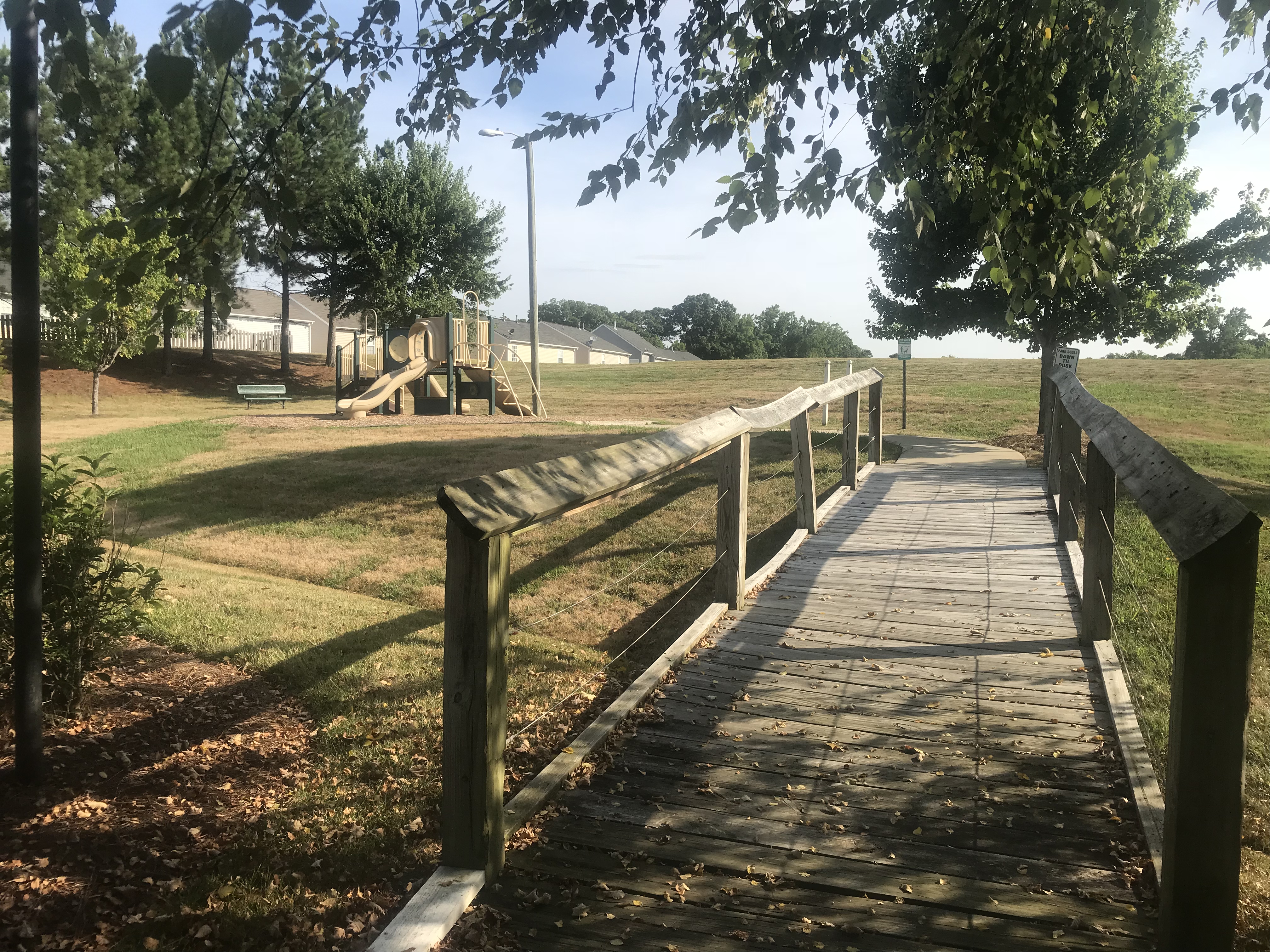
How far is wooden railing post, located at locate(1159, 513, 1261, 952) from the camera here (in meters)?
1.99

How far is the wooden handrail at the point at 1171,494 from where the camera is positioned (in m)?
2.00

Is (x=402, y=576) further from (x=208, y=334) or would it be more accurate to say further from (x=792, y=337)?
(x=792, y=337)

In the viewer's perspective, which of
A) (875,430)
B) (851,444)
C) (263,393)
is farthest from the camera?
(263,393)

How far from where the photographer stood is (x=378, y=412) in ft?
78.4

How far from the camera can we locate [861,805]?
3189mm

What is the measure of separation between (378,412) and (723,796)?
21.9m

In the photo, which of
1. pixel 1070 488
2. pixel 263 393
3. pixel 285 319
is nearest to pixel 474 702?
pixel 1070 488

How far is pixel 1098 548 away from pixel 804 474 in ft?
9.13

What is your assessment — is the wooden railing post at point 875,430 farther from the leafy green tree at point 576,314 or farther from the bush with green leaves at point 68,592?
the leafy green tree at point 576,314

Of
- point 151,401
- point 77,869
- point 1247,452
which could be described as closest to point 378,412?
point 151,401

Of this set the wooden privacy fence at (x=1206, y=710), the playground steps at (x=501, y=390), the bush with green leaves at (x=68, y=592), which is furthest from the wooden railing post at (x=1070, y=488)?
the playground steps at (x=501, y=390)

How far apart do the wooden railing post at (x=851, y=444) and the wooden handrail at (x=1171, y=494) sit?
5746 millimetres

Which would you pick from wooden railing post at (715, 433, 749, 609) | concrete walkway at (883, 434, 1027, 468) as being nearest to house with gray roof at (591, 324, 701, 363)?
concrete walkway at (883, 434, 1027, 468)

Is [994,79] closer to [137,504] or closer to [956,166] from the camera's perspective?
[956,166]
